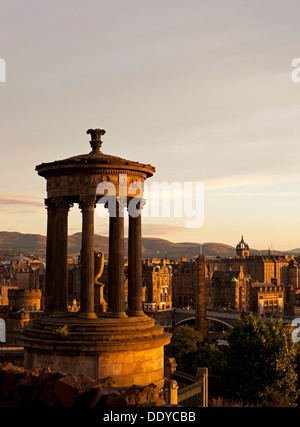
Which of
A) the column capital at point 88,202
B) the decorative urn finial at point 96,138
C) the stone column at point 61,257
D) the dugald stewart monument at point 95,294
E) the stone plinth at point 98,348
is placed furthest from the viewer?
the decorative urn finial at point 96,138

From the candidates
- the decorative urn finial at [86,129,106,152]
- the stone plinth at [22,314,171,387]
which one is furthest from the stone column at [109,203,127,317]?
the decorative urn finial at [86,129,106,152]

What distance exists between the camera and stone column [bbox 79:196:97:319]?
73.1 feet

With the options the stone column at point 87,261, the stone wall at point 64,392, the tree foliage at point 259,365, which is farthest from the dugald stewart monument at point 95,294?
the tree foliage at point 259,365

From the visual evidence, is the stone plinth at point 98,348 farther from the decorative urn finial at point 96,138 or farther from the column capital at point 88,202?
the decorative urn finial at point 96,138

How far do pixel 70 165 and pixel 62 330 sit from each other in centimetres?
664

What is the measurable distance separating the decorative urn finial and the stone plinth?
7.60 meters

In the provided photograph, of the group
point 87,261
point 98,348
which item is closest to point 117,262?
point 87,261

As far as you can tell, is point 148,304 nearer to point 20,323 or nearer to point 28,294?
point 28,294

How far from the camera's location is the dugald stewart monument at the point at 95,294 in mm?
21359

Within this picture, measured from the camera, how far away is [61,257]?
23.3m

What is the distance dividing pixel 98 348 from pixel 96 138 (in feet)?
30.6
